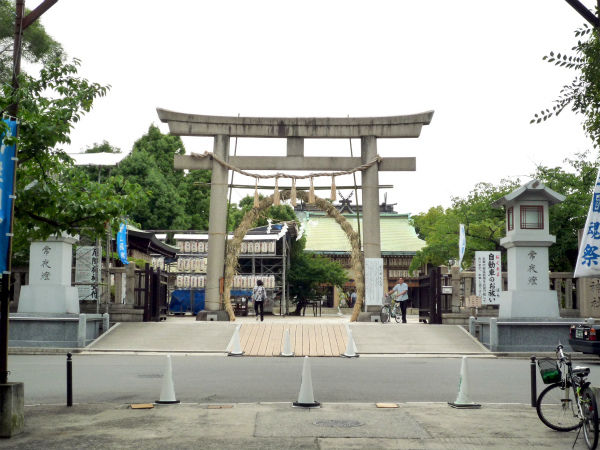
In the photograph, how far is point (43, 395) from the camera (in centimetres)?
1128

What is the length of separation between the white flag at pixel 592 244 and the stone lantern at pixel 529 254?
11.9 m

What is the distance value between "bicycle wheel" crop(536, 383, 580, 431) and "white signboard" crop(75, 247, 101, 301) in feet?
53.6

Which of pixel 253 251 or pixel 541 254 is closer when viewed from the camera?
pixel 541 254

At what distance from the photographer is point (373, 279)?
2588 centimetres

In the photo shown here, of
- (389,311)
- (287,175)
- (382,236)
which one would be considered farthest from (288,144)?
(382,236)

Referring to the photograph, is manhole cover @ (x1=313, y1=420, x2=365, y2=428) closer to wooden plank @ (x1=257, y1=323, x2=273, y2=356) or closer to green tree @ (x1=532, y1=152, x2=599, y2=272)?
wooden plank @ (x1=257, y1=323, x2=273, y2=356)

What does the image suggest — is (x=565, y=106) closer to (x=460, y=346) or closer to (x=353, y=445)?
(x=353, y=445)

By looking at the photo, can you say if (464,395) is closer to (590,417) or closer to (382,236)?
(590,417)

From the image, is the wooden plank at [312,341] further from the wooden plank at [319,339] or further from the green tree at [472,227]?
the green tree at [472,227]

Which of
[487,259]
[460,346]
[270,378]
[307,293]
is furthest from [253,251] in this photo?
[270,378]

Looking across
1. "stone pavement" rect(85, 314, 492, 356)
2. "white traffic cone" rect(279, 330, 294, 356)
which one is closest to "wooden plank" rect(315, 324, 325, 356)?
"stone pavement" rect(85, 314, 492, 356)

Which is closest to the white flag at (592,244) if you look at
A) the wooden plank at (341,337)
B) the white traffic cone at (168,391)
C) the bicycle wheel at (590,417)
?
the bicycle wheel at (590,417)

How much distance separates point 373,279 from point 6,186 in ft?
61.5

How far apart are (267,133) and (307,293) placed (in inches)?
599
